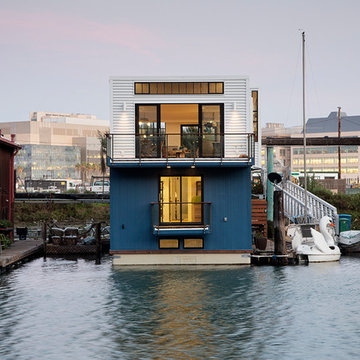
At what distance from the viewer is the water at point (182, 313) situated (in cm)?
1753

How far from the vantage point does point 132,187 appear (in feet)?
105

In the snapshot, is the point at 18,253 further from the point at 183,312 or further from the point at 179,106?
the point at 183,312

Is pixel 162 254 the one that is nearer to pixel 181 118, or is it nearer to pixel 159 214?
pixel 159 214

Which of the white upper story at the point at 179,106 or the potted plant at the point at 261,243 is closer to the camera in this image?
the white upper story at the point at 179,106

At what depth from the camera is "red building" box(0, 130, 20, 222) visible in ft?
125

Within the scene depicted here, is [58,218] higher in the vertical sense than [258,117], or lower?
lower

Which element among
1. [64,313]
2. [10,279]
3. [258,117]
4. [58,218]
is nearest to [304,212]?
[258,117]

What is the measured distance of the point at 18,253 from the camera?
33875mm

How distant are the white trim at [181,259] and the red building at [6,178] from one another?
994cm

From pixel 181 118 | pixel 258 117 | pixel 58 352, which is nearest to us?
pixel 58 352

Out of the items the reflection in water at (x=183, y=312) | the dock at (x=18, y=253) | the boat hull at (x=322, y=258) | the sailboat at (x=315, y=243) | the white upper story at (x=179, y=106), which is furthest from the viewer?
the sailboat at (x=315, y=243)

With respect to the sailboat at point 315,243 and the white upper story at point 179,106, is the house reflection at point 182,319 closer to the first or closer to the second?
the white upper story at point 179,106

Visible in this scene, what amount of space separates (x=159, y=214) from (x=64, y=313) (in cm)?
1039

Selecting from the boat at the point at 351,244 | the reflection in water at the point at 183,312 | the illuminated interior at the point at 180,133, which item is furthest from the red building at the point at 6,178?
the boat at the point at 351,244
